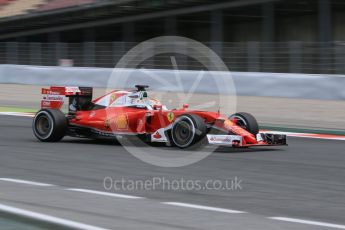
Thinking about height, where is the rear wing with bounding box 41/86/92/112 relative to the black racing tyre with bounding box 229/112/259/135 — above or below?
above

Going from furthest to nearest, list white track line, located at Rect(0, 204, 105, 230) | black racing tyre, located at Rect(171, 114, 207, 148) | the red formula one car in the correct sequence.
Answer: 1. the red formula one car
2. black racing tyre, located at Rect(171, 114, 207, 148)
3. white track line, located at Rect(0, 204, 105, 230)

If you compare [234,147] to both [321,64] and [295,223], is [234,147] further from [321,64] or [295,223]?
[321,64]

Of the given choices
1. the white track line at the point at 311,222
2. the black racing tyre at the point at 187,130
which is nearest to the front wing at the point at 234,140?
the black racing tyre at the point at 187,130

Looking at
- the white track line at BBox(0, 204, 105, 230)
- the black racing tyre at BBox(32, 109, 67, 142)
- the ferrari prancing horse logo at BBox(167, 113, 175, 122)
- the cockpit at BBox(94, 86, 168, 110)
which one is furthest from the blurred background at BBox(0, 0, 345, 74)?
the white track line at BBox(0, 204, 105, 230)

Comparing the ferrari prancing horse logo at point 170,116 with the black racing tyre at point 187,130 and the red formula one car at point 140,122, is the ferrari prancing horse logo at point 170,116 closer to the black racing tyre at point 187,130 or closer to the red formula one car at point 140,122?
the red formula one car at point 140,122

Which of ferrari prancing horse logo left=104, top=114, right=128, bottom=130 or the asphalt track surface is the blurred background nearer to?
the asphalt track surface

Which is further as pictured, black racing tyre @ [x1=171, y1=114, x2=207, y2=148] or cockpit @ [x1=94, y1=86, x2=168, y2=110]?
cockpit @ [x1=94, y1=86, x2=168, y2=110]

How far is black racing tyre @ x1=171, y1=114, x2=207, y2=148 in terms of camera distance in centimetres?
1073

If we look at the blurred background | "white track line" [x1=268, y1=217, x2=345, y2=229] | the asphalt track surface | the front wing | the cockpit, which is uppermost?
the blurred background

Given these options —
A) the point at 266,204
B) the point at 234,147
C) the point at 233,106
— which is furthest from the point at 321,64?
the point at 266,204

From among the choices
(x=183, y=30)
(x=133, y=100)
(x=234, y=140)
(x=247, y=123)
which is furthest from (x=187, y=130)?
(x=183, y=30)

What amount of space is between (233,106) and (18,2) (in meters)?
19.7

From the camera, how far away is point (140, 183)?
328 inches

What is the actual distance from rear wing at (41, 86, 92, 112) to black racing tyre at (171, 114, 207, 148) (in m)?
2.29
